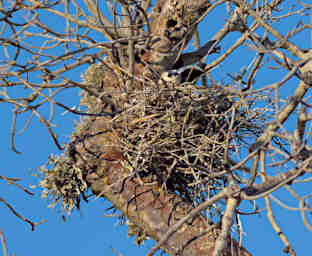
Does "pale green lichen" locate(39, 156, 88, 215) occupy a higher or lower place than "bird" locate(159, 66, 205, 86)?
lower

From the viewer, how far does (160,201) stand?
87.0 inches

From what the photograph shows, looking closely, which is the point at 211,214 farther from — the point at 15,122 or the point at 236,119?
the point at 15,122

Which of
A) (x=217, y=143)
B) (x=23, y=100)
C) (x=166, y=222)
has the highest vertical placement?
(x=23, y=100)

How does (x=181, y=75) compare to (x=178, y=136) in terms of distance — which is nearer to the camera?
(x=178, y=136)

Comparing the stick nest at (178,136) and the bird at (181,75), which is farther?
the bird at (181,75)

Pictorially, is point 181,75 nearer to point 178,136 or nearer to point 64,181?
point 178,136

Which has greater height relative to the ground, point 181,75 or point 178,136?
point 181,75

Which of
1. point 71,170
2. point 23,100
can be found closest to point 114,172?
point 71,170

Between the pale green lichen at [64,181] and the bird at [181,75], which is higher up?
the bird at [181,75]

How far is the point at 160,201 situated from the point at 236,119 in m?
0.54

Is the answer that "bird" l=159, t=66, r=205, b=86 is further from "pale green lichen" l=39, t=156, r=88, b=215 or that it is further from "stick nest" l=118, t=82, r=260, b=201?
"pale green lichen" l=39, t=156, r=88, b=215

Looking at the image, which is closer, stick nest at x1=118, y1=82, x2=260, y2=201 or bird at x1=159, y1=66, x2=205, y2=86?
stick nest at x1=118, y1=82, x2=260, y2=201

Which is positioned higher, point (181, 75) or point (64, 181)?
point (181, 75)

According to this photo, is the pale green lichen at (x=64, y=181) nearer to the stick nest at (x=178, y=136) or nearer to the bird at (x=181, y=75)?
the stick nest at (x=178, y=136)
